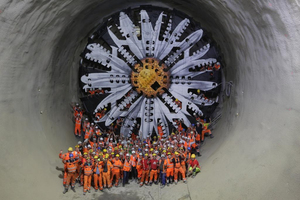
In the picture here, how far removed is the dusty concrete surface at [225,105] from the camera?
475cm

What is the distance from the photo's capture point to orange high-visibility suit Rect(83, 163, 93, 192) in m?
6.05

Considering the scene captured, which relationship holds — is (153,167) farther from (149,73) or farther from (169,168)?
(149,73)

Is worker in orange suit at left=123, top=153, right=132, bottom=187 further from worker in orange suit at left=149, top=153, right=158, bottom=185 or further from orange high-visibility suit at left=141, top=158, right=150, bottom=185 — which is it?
worker in orange suit at left=149, top=153, right=158, bottom=185

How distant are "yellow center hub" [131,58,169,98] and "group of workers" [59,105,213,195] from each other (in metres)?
1.10

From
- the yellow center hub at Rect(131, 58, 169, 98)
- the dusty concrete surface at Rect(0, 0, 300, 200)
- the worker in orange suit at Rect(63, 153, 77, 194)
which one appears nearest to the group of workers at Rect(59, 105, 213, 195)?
the worker in orange suit at Rect(63, 153, 77, 194)

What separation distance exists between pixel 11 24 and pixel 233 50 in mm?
4143

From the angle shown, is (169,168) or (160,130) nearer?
(169,168)

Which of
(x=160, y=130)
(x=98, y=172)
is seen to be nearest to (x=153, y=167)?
(x=98, y=172)

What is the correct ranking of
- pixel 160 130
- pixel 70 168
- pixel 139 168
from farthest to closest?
pixel 160 130 → pixel 139 168 → pixel 70 168

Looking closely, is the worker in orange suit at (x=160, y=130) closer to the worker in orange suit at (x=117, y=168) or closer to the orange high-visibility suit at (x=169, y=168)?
the orange high-visibility suit at (x=169, y=168)

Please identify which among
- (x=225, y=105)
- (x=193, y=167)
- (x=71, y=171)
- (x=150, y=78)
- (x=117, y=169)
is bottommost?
(x=193, y=167)

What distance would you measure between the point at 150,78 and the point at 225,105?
68.8 inches

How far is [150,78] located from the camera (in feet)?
24.2

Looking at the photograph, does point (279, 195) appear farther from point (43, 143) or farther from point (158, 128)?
point (43, 143)
